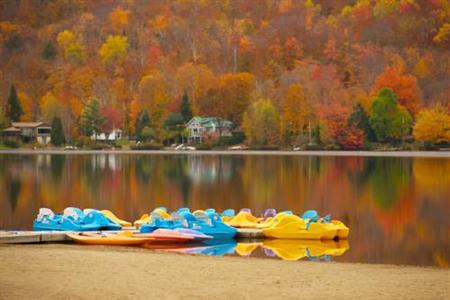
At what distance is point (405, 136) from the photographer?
125 metres

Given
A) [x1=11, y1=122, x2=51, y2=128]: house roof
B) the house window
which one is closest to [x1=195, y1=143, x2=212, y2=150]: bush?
the house window

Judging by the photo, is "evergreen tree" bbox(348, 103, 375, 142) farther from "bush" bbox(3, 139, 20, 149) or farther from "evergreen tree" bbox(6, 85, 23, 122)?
"evergreen tree" bbox(6, 85, 23, 122)

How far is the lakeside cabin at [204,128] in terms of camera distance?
473ft

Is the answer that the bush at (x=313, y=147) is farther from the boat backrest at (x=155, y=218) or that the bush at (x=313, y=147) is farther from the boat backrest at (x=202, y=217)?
the boat backrest at (x=155, y=218)

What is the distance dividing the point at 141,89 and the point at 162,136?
20934mm

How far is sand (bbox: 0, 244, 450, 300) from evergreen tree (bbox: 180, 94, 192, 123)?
417 feet

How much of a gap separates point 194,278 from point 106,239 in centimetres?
958

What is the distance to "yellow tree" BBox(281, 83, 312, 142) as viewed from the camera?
5251 inches

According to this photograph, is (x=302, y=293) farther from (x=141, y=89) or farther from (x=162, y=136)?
(x=141, y=89)

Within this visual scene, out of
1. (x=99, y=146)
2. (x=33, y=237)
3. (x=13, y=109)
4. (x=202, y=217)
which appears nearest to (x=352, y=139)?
(x=99, y=146)

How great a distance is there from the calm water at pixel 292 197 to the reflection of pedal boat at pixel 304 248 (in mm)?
116

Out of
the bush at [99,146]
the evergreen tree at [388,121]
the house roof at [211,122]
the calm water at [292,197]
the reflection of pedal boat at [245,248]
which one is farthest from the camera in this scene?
the bush at [99,146]

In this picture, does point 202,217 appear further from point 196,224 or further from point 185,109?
point 185,109

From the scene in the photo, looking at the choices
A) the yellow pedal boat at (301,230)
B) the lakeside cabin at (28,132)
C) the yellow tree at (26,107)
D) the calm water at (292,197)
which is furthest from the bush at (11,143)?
the yellow pedal boat at (301,230)
